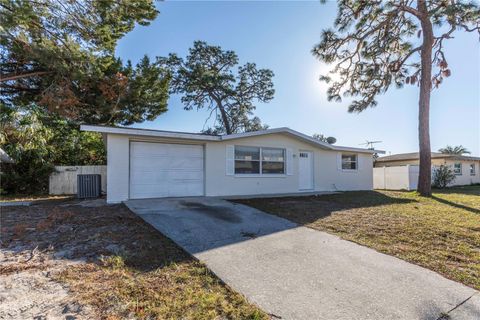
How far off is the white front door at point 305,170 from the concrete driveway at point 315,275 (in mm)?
7354

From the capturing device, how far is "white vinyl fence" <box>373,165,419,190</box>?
661 inches

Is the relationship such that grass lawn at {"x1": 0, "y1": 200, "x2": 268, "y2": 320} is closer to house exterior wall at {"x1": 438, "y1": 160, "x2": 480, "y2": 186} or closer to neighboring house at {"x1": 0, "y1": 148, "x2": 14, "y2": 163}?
neighboring house at {"x1": 0, "y1": 148, "x2": 14, "y2": 163}

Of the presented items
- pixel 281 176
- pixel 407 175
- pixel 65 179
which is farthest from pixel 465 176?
pixel 65 179

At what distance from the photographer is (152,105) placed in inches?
587

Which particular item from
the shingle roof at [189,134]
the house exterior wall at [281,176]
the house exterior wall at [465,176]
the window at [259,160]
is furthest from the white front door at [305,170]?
the house exterior wall at [465,176]

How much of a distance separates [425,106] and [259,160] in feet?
26.4

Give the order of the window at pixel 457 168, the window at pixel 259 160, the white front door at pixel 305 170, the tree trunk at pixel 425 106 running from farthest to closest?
the window at pixel 457 168
the white front door at pixel 305 170
the tree trunk at pixel 425 106
the window at pixel 259 160

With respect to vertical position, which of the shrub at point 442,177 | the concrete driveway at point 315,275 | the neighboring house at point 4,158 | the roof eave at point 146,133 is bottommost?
the concrete driveway at point 315,275

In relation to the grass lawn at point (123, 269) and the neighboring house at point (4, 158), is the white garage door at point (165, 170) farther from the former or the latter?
the neighboring house at point (4, 158)

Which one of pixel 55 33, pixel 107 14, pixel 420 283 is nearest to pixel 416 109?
pixel 420 283

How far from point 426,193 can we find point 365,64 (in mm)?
7501

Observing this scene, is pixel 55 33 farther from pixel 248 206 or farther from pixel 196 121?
pixel 196 121

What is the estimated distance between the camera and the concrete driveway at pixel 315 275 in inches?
103

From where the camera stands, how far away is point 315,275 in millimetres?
3383
